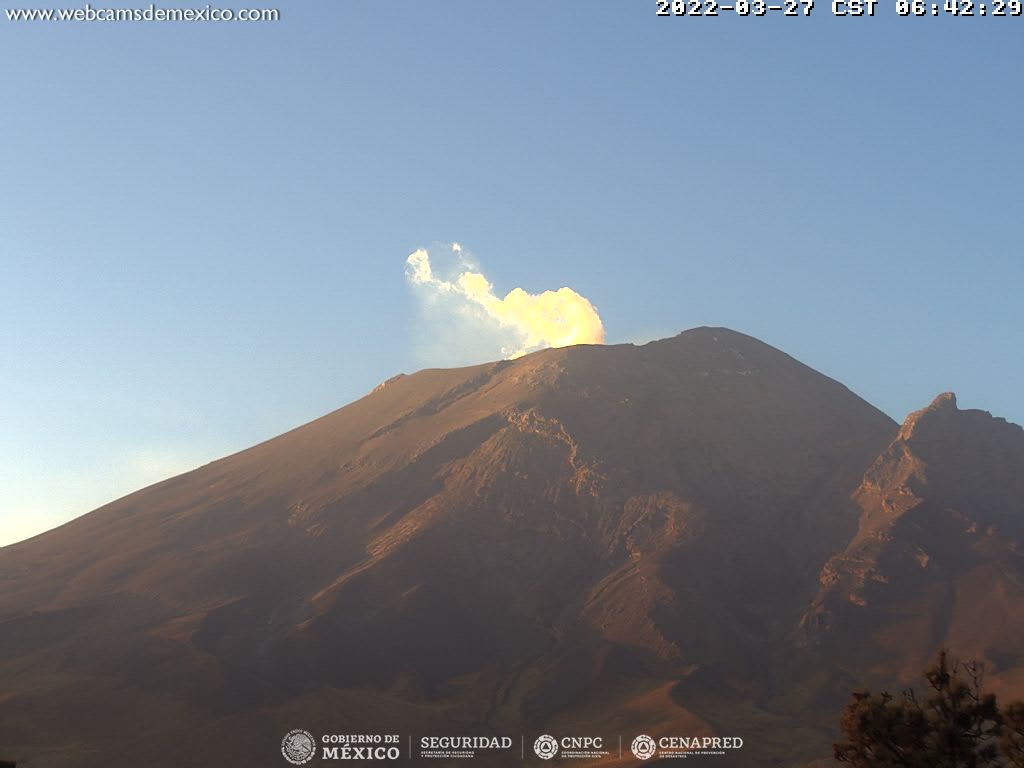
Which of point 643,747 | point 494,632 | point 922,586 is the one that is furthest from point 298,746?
point 922,586

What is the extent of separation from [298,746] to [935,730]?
103367 mm

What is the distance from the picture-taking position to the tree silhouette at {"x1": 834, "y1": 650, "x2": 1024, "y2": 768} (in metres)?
40.5

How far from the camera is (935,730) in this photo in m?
41.5

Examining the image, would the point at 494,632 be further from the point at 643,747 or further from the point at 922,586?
the point at 922,586

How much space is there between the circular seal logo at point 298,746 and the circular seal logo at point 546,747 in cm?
2818

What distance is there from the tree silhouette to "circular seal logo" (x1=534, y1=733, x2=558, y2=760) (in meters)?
91.9

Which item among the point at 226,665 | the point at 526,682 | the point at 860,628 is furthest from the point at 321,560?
the point at 860,628

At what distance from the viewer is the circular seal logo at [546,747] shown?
5123 inches

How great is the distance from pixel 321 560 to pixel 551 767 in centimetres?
7762

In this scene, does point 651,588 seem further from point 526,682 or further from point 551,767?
point 551,767

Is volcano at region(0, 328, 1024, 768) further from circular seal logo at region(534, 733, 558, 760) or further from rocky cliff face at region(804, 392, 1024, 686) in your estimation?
circular seal logo at region(534, 733, 558, 760)

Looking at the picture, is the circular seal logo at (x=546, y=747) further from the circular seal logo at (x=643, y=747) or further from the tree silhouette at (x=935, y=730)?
the tree silhouette at (x=935, y=730)

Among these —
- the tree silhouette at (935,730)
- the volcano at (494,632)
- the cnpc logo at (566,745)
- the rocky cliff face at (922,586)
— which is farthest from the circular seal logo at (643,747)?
the tree silhouette at (935,730)

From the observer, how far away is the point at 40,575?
19425 cm
